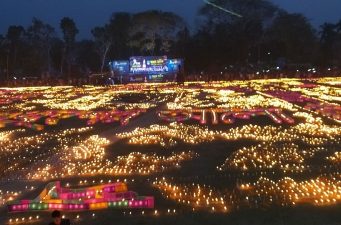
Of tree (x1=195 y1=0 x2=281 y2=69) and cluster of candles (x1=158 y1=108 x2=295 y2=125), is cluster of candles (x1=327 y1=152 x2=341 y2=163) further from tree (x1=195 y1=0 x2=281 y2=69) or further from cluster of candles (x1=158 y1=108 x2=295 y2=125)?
tree (x1=195 y1=0 x2=281 y2=69)

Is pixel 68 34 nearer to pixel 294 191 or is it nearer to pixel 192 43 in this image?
pixel 192 43

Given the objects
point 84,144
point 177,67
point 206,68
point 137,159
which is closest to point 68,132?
point 84,144

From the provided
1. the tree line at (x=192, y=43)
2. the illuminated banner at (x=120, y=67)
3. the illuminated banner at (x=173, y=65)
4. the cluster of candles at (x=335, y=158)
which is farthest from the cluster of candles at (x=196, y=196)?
the tree line at (x=192, y=43)

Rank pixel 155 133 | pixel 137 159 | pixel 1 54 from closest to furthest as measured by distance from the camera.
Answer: pixel 137 159 → pixel 155 133 → pixel 1 54

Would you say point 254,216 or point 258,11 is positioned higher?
point 258,11

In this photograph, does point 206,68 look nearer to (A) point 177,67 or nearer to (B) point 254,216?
(A) point 177,67

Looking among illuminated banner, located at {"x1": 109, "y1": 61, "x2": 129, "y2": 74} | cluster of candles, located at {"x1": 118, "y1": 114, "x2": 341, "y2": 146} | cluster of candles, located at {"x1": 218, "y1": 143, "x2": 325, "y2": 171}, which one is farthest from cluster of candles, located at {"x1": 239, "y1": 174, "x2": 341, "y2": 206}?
illuminated banner, located at {"x1": 109, "y1": 61, "x2": 129, "y2": 74}

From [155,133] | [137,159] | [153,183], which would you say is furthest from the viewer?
[155,133]

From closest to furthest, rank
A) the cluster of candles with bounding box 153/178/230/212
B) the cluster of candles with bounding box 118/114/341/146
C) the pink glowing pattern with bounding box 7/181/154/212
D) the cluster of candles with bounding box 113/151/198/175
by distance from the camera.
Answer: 1. the pink glowing pattern with bounding box 7/181/154/212
2. the cluster of candles with bounding box 153/178/230/212
3. the cluster of candles with bounding box 113/151/198/175
4. the cluster of candles with bounding box 118/114/341/146
